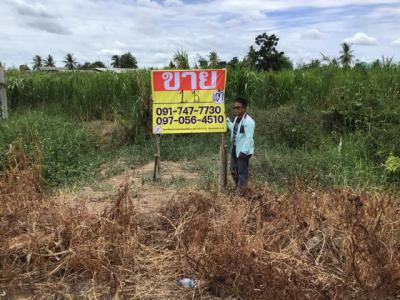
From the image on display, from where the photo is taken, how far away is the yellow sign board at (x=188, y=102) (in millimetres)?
6582

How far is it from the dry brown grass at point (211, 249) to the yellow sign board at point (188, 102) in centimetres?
192

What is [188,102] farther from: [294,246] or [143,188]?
[294,246]

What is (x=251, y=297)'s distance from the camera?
360 cm

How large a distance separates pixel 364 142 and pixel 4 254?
251 inches

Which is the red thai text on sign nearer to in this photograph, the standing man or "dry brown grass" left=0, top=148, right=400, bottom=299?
the standing man

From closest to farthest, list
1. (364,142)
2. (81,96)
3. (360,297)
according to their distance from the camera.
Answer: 1. (360,297)
2. (364,142)
3. (81,96)

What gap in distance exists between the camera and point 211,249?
4.02 m

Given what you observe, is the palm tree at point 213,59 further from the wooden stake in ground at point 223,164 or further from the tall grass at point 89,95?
the wooden stake in ground at point 223,164

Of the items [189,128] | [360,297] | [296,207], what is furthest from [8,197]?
[360,297]

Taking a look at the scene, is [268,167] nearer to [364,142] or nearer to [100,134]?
[364,142]

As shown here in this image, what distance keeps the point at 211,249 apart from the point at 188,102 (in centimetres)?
311

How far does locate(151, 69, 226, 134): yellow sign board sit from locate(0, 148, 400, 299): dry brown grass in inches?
75.6

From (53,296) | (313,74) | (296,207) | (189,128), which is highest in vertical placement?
(313,74)

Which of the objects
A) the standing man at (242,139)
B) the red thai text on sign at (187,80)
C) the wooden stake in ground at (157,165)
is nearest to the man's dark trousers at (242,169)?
the standing man at (242,139)
